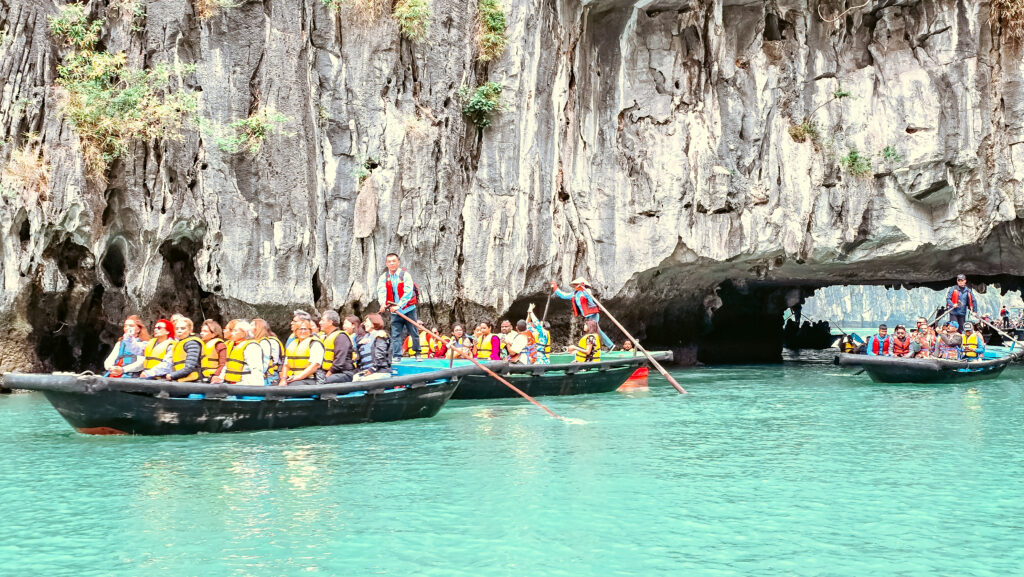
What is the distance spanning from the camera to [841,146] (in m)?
22.8

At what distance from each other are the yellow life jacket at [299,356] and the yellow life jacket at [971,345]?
49.9 ft

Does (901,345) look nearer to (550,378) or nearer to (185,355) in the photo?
(550,378)

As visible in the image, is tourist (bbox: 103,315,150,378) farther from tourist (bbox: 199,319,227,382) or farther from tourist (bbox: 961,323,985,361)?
tourist (bbox: 961,323,985,361)

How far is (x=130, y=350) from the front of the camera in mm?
11812

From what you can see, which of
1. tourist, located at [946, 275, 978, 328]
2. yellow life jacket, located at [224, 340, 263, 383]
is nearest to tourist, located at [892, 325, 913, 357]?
tourist, located at [946, 275, 978, 328]

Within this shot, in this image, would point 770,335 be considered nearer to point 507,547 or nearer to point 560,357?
point 560,357

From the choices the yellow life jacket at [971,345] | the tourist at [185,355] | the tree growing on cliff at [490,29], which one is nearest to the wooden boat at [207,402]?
the tourist at [185,355]

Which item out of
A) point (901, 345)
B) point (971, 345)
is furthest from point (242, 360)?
point (971, 345)

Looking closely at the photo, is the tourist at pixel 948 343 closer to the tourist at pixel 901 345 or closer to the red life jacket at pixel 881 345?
the tourist at pixel 901 345

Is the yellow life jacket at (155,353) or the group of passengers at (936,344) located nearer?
the yellow life jacket at (155,353)

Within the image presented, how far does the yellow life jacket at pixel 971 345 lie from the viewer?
19.5m

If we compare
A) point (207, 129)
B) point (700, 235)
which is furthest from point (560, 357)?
point (207, 129)

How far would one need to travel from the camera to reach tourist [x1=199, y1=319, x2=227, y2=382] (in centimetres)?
1088

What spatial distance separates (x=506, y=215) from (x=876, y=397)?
28.5 feet
